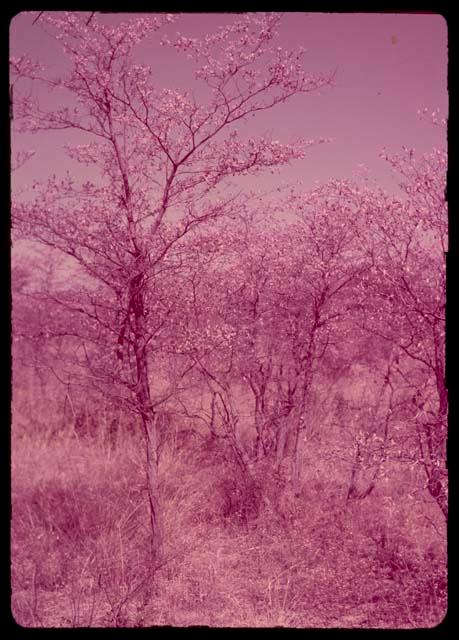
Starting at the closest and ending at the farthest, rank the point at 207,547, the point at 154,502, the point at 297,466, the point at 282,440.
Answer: the point at 154,502, the point at 207,547, the point at 297,466, the point at 282,440

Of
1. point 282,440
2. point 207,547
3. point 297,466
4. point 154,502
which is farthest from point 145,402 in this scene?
point 282,440

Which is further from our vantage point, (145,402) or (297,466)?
(297,466)

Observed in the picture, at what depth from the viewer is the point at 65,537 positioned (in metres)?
5.22

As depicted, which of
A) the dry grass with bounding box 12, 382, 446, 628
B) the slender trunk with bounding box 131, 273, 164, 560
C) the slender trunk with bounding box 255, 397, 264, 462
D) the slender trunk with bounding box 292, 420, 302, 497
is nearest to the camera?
the dry grass with bounding box 12, 382, 446, 628

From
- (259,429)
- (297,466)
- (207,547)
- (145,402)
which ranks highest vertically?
(145,402)

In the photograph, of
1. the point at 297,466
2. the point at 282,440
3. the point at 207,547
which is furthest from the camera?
the point at 282,440

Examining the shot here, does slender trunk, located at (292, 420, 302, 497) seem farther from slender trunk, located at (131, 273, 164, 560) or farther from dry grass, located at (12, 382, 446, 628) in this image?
slender trunk, located at (131, 273, 164, 560)

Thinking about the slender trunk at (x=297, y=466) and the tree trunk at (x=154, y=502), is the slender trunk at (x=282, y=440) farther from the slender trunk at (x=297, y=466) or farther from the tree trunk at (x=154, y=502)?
the tree trunk at (x=154, y=502)

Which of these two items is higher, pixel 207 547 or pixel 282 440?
pixel 282 440

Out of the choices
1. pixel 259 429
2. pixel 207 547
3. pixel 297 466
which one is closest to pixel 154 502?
pixel 207 547

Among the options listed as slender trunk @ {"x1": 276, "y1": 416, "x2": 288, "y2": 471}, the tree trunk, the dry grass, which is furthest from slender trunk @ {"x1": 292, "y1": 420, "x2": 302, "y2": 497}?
the tree trunk

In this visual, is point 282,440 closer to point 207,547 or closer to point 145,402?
point 207,547

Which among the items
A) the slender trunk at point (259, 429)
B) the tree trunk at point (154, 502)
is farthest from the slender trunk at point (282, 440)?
the tree trunk at point (154, 502)
